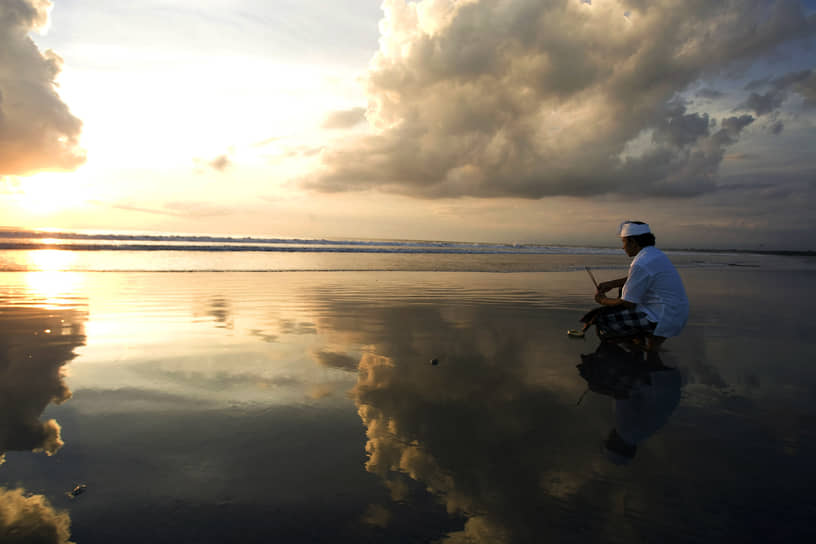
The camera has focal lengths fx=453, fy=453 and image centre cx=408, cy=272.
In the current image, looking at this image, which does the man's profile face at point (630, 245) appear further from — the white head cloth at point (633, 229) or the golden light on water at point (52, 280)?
the golden light on water at point (52, 280)

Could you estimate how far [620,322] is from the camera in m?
6.88

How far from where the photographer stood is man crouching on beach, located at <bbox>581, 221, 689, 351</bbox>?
6477 mm

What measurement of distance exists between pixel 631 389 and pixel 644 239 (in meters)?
2.63

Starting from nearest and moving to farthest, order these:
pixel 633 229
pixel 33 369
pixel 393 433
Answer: pixel 393 433
pixel 33 369
pixel 633 229

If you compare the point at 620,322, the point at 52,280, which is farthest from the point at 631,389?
the point at 52,280

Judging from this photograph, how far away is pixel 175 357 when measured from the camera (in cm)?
599

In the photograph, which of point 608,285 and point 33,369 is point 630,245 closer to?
point 608,285

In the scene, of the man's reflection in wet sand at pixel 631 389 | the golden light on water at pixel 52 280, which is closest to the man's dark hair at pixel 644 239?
the man's reflection in wet sand at pixel 631 389

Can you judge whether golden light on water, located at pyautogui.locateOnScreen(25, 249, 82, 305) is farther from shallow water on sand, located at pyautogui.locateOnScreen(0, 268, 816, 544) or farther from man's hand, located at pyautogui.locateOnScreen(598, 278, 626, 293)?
man's hand, located at pyautogui.locateOnScreen(598, 278, 626, 293)

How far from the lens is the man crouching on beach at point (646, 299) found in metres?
6.48

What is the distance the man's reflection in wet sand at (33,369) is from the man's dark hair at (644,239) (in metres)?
7.22

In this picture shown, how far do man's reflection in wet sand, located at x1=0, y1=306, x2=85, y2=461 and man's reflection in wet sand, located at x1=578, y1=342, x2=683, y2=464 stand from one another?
4526mm

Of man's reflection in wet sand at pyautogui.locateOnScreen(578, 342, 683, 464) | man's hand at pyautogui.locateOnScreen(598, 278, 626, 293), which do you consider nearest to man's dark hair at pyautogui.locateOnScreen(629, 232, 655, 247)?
man's hand at pyautogui.locateOnScreen(598, 278, 626, 293)

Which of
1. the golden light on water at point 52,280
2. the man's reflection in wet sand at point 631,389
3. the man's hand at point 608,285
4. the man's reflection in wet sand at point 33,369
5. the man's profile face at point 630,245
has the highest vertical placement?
the man's profile face at point 630,245
